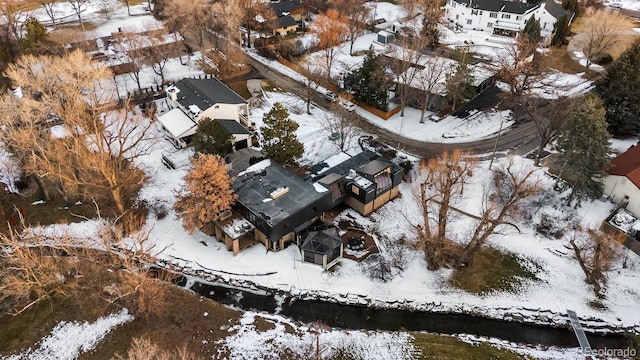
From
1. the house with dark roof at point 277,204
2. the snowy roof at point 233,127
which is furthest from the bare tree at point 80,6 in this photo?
the house with dark roof at point 277,204

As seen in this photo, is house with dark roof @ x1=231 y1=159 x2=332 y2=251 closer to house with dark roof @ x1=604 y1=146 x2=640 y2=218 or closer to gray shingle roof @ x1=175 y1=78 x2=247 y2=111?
gray shingle roof @ x1=175 y1=78 x2=247 y2=111

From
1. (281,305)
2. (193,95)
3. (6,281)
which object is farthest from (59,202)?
(281,305)

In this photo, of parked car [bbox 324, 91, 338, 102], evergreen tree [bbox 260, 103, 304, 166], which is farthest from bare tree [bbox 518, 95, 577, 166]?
evergreen tree [bbox 260, 103, 304, 166]

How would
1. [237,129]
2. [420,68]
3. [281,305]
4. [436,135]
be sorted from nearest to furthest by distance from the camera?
[281,305] < [237,129] < [436,135] < [420,68]

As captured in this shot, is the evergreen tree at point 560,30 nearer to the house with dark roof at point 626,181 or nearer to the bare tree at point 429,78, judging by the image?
the bare tree at point 429,78

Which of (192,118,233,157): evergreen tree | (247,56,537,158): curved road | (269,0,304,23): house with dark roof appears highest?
(269,0,304,23): house with dark roof

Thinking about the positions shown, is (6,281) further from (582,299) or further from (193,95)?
(582,299)

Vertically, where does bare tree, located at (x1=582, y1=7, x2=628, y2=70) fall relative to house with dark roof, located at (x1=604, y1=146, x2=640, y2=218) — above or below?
above
